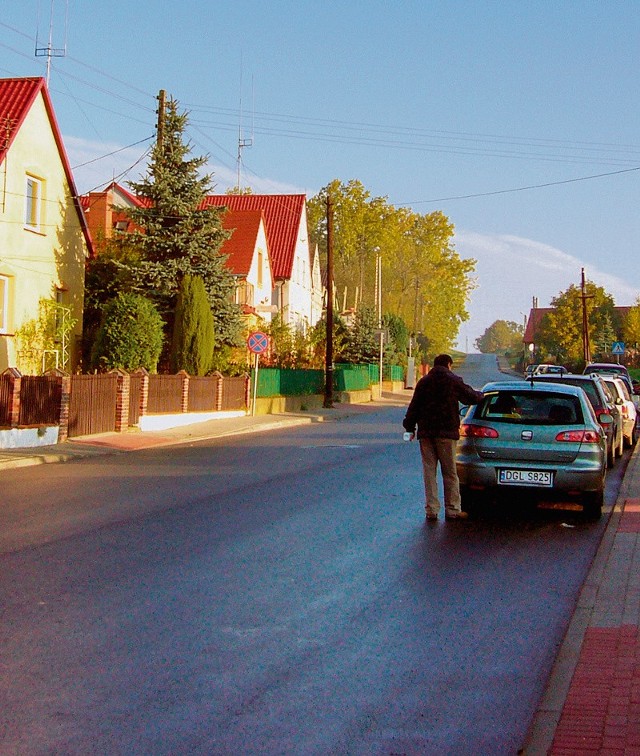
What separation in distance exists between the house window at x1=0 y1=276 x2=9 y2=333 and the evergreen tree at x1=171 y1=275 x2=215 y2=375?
5804mm

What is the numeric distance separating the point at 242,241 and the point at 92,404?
26063 mm

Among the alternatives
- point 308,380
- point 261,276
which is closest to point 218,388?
point 308,380

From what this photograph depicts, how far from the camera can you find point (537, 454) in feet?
38.3

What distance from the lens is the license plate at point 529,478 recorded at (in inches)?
458

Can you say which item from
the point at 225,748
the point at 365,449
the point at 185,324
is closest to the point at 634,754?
the point at 225,748

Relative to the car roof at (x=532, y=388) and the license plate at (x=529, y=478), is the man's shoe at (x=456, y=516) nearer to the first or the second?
the license plate at (x=529, y=478)

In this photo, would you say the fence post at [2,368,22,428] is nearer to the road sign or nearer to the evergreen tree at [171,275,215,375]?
the evergreen tree at [171,275,215,375]

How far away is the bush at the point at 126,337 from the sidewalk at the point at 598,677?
21.3 m

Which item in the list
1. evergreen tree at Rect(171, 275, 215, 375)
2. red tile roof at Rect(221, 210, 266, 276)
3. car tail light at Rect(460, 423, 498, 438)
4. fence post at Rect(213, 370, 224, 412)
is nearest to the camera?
car tail light at Rect(460, 423, 498, 438)

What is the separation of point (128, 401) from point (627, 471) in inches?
515

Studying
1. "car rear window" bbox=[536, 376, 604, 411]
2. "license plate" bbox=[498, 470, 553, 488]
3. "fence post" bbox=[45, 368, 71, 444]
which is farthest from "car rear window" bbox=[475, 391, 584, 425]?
"fence post" bbox=[45, 368, 71, 444]

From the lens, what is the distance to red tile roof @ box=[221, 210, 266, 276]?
48.2 m

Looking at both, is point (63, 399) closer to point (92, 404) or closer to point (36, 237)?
point (92, 404)

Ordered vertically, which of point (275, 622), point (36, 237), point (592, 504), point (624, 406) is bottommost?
point (275, 622)
